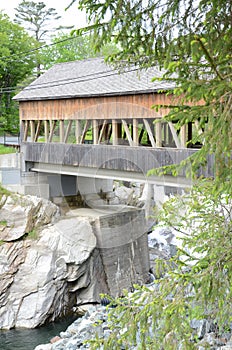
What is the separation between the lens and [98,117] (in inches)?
588

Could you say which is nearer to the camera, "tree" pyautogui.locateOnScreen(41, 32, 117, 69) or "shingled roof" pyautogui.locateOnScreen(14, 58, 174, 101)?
"shingled roof" pyautogui.locateOnScreen(14, 58, 174, 101)

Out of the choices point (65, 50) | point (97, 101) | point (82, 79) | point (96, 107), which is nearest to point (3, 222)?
point (96, 107)

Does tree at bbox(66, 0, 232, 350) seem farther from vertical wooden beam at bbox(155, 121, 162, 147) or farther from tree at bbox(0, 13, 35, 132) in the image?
tree at bbox(0, 13, 35, 132)

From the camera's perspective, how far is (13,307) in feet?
45.2

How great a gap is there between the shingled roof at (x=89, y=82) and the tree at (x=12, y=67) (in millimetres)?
8201

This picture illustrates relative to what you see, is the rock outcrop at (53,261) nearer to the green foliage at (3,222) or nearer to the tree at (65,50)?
the green foliage at (3,222)

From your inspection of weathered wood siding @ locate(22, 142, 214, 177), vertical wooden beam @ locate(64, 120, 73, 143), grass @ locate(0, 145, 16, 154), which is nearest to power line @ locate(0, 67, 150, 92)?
vertical wooden beam @ locate(64, 120, 73, 143)

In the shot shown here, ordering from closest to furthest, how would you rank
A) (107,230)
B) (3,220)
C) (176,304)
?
(176,304) < (3,220) < (107,230)

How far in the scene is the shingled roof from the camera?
1359 cm

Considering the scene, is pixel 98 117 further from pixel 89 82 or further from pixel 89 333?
pixel 89 333

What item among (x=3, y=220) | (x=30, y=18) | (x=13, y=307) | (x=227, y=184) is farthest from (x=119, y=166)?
(x=30, y=18)

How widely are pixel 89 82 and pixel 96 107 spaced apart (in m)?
1.34

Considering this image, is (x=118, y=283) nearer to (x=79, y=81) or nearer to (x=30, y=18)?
(x=79, y=81)

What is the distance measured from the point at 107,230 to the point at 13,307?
3.91 metres
